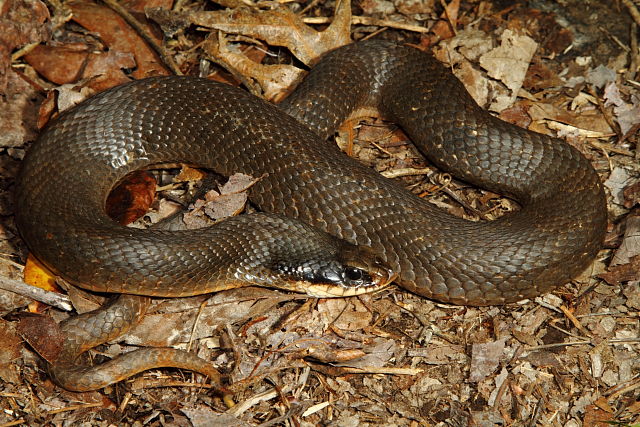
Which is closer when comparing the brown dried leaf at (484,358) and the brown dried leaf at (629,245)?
the brown dried leaf at (484,358)

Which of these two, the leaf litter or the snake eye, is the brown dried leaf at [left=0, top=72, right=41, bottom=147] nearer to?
the leaf litter

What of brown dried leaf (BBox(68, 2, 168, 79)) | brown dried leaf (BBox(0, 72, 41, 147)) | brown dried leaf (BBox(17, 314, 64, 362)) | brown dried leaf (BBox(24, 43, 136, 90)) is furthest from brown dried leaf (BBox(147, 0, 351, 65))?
brown dried leaf (BBox(17, 314, 64, 362))

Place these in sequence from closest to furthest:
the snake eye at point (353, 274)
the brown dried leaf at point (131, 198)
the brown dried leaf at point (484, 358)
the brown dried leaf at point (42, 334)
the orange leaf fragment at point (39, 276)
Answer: the brown dried leaf at point (42, 334), the brown dried leaf at point (484, 358), the snake eye at point (353, 274), the orange leaf fragment at point (39, 276), the brown dried leaf at point (131, 198)

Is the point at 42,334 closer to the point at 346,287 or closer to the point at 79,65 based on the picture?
the point at 346,287

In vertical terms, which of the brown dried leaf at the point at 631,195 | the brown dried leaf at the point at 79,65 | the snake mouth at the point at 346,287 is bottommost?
the snake mouth at the point at 346,287

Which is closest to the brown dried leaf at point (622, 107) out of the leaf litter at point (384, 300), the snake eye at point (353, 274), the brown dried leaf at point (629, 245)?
the leaf litter at point (384, 300)

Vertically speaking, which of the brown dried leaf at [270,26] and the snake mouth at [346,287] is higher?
the brown dried leaf at [270,26]

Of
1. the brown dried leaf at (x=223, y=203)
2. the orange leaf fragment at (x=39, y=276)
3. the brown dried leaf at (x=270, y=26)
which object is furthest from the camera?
the brown dried leaf at (x=270, y=26)

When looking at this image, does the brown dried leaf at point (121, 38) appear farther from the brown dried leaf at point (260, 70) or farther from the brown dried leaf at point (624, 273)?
the brown dried leaf at point (624, 273)

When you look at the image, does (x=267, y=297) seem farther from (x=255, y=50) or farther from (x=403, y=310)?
(x=255, y=50)
